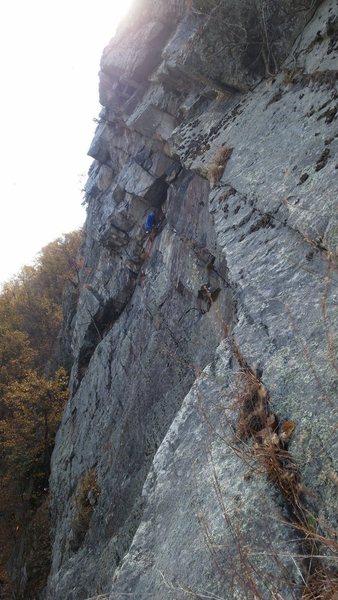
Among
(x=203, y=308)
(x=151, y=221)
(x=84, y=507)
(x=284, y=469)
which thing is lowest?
(x=84, y=507)

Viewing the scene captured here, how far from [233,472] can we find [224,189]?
583cm

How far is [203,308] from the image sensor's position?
9.78m

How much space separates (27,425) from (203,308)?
58.2 ft

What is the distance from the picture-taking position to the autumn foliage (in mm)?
17844

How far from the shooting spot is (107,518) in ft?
36.7

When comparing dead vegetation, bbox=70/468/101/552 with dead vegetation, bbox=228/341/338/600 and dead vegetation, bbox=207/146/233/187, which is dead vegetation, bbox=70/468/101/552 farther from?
dead vegetation, bbox=228/341/338/600

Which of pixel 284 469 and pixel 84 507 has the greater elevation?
pixel 284 469

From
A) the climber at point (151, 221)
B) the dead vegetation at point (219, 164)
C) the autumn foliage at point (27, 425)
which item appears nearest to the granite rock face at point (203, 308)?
the dead vegetation at point (219, 164)

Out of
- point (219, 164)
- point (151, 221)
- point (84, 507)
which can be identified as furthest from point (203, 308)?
point (84, 507)

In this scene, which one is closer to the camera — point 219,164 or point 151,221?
point 219,164

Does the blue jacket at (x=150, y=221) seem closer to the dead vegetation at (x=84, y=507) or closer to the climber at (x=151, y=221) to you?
the climber at (x=151, y=221)

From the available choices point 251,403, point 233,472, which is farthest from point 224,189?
point 233,472

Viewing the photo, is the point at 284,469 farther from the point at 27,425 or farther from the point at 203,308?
the point at 27,425

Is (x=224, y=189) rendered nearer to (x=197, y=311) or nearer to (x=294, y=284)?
(x=197, y=311)
